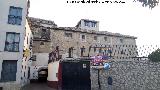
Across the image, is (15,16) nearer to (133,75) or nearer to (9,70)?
(9,70)

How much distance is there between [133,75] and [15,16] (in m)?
15.9

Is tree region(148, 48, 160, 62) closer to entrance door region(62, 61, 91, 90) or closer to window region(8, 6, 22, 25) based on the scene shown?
entrance door region(62, 61, 91, 90)

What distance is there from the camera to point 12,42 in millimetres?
25359

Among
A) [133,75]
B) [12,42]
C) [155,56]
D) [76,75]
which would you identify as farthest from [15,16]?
[155,56]

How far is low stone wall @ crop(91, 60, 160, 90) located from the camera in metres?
15.4

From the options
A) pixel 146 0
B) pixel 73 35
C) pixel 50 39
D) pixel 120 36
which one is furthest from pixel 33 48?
pixel 146 0

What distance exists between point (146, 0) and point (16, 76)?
1748 cm

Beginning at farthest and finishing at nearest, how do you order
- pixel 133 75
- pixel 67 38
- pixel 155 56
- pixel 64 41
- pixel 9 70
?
pixel 67 38 < pixel 64 41 < pixel 9 70 < pixel 133 75 < pixel 155 56

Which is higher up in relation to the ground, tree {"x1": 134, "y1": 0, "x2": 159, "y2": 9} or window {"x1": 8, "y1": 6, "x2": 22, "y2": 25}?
window {"x1": 8, "y1": 6, "x2": 22, "y2": 25}

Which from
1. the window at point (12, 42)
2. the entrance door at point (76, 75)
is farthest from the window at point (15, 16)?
the entrance door at point (76, 75)

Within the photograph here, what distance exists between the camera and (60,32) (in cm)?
4072

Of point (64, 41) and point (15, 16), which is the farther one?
point (64, 41)

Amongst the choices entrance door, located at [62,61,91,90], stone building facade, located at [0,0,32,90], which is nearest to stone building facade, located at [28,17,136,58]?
stone building facade, located at [0,0,32,90]

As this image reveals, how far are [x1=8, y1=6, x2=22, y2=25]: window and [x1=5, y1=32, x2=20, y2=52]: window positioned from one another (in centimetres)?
144
